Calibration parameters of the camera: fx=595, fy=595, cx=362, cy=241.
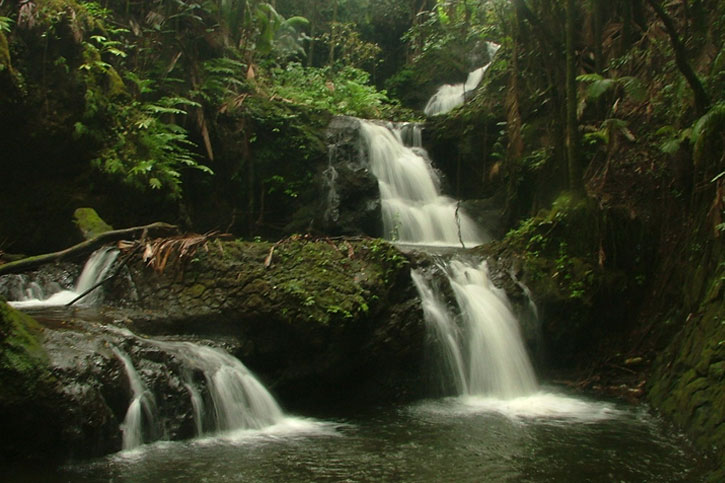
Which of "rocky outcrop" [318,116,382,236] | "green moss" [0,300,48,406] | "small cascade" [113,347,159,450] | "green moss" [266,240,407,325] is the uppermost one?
"rocky outcrop" [318,116,382,236]

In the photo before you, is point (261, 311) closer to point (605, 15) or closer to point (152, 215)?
point (152, 215)

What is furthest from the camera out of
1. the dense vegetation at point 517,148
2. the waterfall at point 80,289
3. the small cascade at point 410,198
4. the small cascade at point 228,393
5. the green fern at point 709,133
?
the small cascade at point 410,198

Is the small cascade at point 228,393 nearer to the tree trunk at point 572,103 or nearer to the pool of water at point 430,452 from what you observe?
the pool of water at point 430,452

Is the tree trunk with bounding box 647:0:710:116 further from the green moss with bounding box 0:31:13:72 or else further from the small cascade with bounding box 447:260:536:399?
the green moss with bounding box 0:31:13:72


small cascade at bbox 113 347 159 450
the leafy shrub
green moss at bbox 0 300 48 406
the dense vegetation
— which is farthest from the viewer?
the leafy shrub

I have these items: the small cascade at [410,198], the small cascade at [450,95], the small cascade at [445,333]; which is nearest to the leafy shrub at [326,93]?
the small cascade at [450,95]

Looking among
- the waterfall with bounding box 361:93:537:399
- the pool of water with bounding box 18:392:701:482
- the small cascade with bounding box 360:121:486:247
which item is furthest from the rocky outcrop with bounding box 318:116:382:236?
the pool of water with bounding box 18:392:701:482

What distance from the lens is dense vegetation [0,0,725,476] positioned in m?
7.81

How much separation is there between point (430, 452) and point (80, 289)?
5.59 m

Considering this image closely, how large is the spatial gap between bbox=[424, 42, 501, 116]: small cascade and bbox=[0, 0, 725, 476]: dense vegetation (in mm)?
3845

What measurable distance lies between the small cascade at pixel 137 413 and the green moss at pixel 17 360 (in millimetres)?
766

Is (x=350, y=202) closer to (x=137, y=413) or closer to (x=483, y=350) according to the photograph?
(x=483, y=350)

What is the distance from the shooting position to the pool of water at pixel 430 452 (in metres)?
4.90

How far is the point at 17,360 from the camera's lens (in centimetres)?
499
